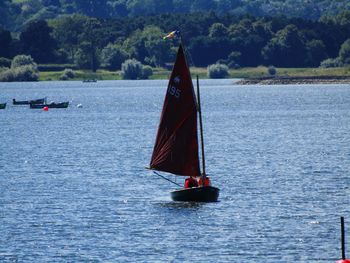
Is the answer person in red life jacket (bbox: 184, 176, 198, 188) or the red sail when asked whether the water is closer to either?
person in red life jacket (bbox: 184, 176, 198, 188)

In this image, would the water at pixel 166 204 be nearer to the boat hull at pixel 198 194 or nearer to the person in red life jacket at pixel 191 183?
the boat hull at pixel 198 194

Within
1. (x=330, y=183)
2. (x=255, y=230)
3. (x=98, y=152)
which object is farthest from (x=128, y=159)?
(x=255, y=230)

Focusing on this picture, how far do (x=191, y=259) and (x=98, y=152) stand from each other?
6384 cm

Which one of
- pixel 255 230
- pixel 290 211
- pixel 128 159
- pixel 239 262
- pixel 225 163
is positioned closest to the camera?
pixel 239 262

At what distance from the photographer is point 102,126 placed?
17475cm

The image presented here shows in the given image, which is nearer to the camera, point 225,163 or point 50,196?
point 50,196

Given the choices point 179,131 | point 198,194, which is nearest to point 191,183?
point 198,194

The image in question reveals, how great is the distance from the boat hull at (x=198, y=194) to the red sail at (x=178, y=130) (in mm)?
2566

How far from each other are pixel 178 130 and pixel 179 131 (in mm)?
91

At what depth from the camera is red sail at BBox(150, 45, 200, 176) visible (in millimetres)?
79375

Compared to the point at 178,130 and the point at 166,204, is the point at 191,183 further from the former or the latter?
the point at 178,130

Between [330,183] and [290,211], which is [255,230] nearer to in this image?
[290,211]

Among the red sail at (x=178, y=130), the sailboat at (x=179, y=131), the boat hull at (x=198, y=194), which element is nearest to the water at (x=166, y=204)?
the boat hull at (x=198, y=194)

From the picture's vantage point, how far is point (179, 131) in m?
80.5
